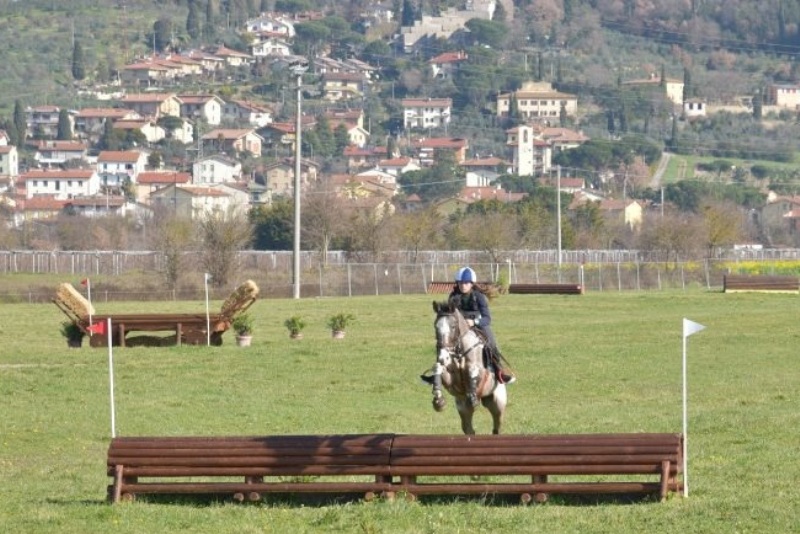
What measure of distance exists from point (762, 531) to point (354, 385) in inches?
725

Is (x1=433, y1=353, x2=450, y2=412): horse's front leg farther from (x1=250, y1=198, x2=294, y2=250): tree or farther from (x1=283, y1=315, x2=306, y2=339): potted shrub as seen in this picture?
(x1=250, y1=198, x2=294, y2=250): tree

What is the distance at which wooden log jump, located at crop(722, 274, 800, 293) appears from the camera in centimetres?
7194

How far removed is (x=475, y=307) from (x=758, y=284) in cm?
5413

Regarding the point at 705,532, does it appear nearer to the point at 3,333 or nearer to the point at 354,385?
the point at 354,385

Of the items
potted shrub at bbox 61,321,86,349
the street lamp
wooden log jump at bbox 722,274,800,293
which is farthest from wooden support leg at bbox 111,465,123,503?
wooden log jump at bbox 722,274,800,293

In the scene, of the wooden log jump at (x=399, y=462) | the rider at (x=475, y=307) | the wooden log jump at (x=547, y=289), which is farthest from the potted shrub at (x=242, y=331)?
the wooden log jump at (x=547, y=289)

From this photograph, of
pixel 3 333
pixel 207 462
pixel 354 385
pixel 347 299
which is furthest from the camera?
pixel 347 299

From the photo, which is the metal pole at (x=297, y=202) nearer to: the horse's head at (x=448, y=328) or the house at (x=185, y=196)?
the horse's head at (x=448, y=328)

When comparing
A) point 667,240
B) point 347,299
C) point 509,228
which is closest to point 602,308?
point 347,299

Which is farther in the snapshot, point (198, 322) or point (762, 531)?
point (198, 322)

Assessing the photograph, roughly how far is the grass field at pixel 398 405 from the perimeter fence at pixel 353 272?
767 inches

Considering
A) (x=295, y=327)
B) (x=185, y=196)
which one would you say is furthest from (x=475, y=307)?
(x=185, y=196)

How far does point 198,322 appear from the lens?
4356cm

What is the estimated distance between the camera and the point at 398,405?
30938 mm
